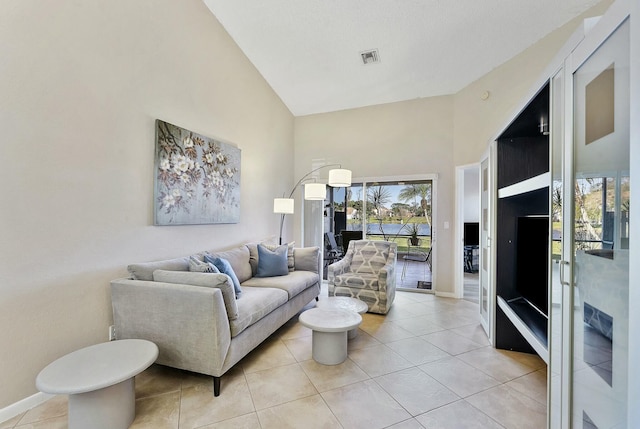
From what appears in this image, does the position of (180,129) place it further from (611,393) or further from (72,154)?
(611,393)

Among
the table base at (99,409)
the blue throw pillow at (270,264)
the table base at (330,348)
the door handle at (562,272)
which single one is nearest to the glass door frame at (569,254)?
the door handle at (562,272)

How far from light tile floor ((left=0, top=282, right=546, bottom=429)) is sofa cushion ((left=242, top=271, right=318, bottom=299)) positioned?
559 mm

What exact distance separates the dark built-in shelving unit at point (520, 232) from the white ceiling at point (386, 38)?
1453 millimetres

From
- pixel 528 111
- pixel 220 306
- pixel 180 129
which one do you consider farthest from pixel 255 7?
pixel 220 306

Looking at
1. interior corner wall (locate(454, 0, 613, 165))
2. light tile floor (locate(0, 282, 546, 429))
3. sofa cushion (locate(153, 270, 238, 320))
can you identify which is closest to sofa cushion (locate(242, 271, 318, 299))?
light tile floor (locate(0, 282, 546, 429))

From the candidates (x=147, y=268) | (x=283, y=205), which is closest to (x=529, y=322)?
(x=147, y=268)

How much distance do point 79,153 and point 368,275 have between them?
3.45 meters

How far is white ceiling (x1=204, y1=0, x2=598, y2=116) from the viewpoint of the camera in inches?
119

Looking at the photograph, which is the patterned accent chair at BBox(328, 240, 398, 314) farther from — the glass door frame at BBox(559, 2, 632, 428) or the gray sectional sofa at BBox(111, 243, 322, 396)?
the glass door frame at BBox(559, 2, 632, 428)

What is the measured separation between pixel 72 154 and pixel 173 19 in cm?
187

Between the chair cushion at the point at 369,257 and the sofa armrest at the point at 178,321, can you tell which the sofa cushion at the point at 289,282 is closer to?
the chair cushion at the point at 369,257

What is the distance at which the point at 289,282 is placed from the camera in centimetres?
340

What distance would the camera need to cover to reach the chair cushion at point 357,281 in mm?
3812

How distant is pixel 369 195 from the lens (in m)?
5.37
